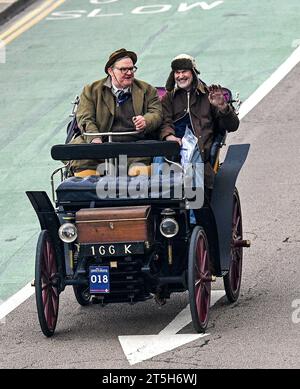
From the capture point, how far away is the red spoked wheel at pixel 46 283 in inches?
426

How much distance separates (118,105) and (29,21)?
1220 cm

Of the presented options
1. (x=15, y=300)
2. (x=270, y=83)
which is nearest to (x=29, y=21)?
(x=270, y=83)

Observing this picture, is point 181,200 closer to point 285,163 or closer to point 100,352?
point 100,352

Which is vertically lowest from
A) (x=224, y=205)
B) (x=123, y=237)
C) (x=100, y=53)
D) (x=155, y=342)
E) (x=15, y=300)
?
(x=100, y=53)

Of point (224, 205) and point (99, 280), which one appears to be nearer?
point (99, 280)

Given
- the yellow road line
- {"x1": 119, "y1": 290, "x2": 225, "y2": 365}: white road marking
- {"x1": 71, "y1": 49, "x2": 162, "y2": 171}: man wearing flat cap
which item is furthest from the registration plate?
the yellow road line

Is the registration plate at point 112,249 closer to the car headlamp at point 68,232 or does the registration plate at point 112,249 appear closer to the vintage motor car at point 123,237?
the vintage motor car at point 123,237

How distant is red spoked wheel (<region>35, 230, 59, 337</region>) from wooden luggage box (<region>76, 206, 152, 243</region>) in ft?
1.35

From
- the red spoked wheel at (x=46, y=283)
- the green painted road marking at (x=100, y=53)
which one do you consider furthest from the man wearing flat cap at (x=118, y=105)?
the green painted road marking at (x=100, y=53)

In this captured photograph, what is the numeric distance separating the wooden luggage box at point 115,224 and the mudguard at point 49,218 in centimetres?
44

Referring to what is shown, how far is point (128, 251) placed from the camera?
35.1ft

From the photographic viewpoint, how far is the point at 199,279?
1094cm

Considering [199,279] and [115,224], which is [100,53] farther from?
[115,224]

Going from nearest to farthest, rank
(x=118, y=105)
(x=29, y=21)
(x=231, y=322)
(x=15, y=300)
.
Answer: (x=231, y=322) < (x=118, y=105) < (x=15, y=300) < (x=29, y=21)
